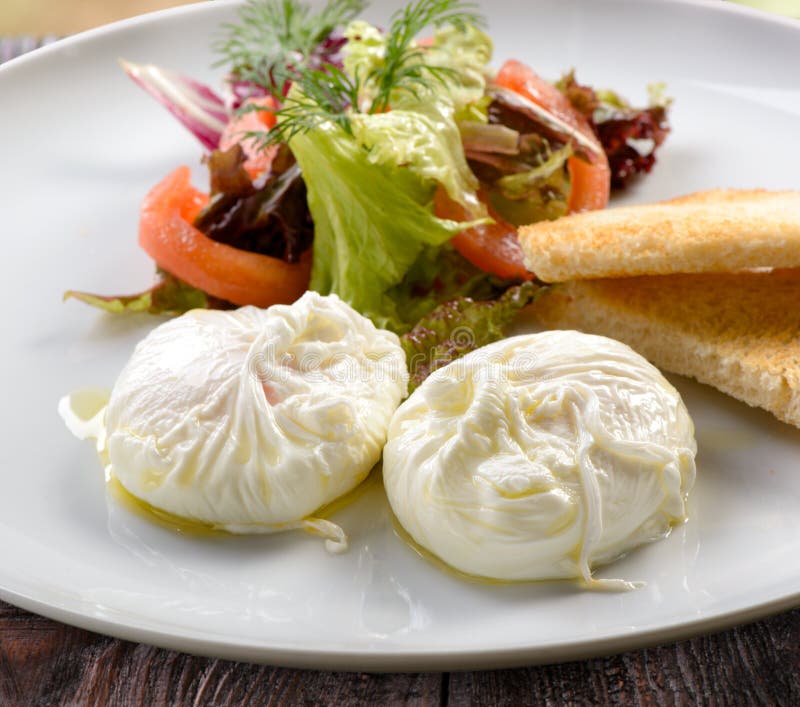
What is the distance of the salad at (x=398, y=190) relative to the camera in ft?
10.9

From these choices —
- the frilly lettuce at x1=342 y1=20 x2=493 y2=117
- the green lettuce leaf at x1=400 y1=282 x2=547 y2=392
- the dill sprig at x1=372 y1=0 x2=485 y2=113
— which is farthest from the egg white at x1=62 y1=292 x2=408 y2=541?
the frilly lettuce at x1=342 y1=20 x2=493 y2=117

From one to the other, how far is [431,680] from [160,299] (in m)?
1.78

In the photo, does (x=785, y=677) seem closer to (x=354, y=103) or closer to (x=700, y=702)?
(x=700, y=702)

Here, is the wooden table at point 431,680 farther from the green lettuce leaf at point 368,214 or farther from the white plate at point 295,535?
the green lettuce leaf at point 368,214

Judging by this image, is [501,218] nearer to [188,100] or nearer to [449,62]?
[449,62]

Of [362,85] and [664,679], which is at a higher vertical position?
[362,85]

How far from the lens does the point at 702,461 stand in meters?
2.61

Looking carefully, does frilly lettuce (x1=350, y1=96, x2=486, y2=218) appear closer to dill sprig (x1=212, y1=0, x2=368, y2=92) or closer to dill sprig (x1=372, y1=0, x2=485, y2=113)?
dill sprig (x1=372, y1=0, x2=485, y2=113)

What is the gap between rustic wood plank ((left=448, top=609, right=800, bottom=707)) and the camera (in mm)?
2148

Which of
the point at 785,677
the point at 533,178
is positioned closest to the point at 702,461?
the point at 785,677

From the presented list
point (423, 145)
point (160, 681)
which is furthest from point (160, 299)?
point (160, 681)

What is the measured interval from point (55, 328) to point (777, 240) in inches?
91.2

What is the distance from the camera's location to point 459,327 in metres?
3.11

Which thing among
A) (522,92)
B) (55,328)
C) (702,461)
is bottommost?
(55,328)
